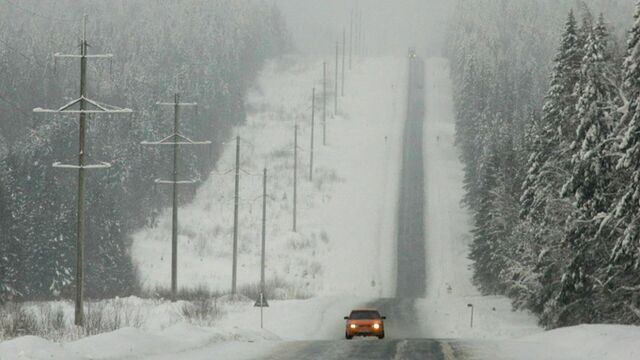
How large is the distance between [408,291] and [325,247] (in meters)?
14.6

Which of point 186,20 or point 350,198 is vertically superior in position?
point 186,20

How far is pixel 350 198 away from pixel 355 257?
19572 millimetres

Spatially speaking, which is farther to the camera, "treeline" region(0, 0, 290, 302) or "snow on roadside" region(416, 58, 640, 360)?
"treeline" region(0, 0, 290, 302)

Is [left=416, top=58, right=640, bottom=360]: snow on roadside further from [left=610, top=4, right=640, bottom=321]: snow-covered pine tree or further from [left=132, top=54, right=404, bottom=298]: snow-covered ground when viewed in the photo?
[left=132, top=54, right=404, bottom=298]: snow-covered ground

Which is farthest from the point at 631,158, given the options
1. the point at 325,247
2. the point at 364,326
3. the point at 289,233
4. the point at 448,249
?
the point at 289,233

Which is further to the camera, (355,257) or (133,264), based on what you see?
(355,257)

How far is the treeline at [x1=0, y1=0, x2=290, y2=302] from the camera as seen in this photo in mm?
72562

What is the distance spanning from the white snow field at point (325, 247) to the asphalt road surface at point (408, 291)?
2.92ft

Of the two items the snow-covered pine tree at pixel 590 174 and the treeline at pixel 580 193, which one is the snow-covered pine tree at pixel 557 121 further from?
the snow-covered pine tree at pixel 590 174

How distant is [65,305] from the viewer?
4141cm

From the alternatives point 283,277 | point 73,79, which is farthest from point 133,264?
point 73,79

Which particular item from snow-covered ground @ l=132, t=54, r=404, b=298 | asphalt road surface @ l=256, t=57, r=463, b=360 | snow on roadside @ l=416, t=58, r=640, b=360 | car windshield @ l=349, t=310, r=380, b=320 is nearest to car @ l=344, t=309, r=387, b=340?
car windshield @ l=349, t=310, r=380, b=320

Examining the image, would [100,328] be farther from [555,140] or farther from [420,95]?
[420,95]

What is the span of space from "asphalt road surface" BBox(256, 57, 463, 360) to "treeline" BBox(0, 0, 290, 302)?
46.0 ft
